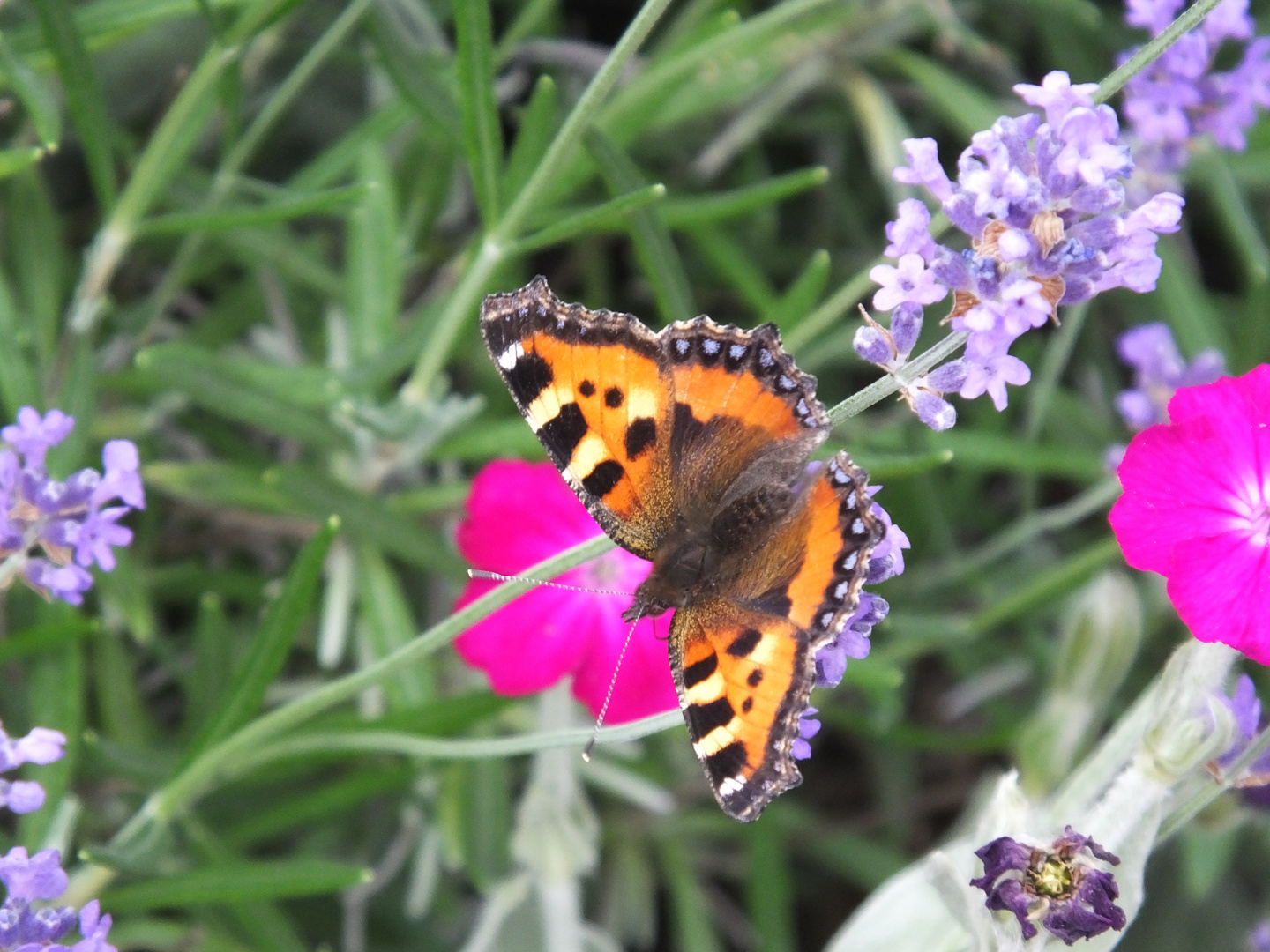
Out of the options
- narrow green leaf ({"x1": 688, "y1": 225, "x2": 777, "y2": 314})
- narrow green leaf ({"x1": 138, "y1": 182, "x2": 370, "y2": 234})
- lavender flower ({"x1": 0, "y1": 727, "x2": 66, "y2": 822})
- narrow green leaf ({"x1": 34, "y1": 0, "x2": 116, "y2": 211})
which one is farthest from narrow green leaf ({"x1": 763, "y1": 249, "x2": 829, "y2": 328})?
lavender flower ({"x1": 0, "y1": 727, "x2": 66, "y2": 822})

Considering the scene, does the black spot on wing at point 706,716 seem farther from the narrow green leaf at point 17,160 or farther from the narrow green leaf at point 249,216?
the narrow green leaf at point 17,160

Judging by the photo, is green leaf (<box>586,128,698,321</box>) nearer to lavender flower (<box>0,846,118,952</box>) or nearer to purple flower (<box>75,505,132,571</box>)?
purple flower (<box>75,505,132,571</box>)

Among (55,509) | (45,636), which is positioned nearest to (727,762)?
(55,509)

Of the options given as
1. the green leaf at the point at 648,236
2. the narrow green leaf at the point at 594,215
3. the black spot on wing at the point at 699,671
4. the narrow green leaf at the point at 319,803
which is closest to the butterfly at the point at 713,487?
the black spot on wing at the point at 699,671

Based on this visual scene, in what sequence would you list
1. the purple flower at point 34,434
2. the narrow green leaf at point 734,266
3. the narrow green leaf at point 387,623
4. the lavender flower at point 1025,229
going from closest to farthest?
1. the lavender flower at point 1025,229
2. the purple flower at point 34,434
3. the narrow green leaf at point 387,623
4. the narrow green leaf at point 734,266

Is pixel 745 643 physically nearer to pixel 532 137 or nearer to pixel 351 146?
pixel 532 137
